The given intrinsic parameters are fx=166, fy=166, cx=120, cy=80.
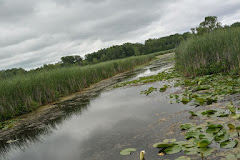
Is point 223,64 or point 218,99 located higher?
point 223,64

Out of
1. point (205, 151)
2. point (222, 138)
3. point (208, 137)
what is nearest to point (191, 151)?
point (205, 151)

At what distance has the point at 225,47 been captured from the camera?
6043 mm

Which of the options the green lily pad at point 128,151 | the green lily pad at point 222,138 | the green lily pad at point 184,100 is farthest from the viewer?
the green lily pad at point 184,100

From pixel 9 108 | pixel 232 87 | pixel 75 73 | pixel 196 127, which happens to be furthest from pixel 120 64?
pixel 196 127

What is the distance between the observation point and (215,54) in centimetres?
674

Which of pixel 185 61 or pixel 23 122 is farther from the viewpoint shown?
pixel 185 61

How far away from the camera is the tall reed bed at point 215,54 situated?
19.0 feet

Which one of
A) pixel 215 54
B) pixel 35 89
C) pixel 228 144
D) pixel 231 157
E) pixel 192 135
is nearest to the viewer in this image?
pixel 231 157

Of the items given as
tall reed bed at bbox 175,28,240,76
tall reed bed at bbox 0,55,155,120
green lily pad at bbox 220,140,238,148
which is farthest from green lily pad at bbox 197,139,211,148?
tall reed bed at bbox 0,55,155,120

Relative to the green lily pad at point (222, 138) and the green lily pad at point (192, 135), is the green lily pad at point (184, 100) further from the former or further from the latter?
the green lily pad at point (222, 138)

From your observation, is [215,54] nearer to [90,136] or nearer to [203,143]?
[203,143]

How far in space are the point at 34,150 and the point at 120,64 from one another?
16719 mm

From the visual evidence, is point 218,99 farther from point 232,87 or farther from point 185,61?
point 185,61

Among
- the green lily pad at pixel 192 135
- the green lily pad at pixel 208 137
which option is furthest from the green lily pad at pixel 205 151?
the green lily pad at pixel 192 135
